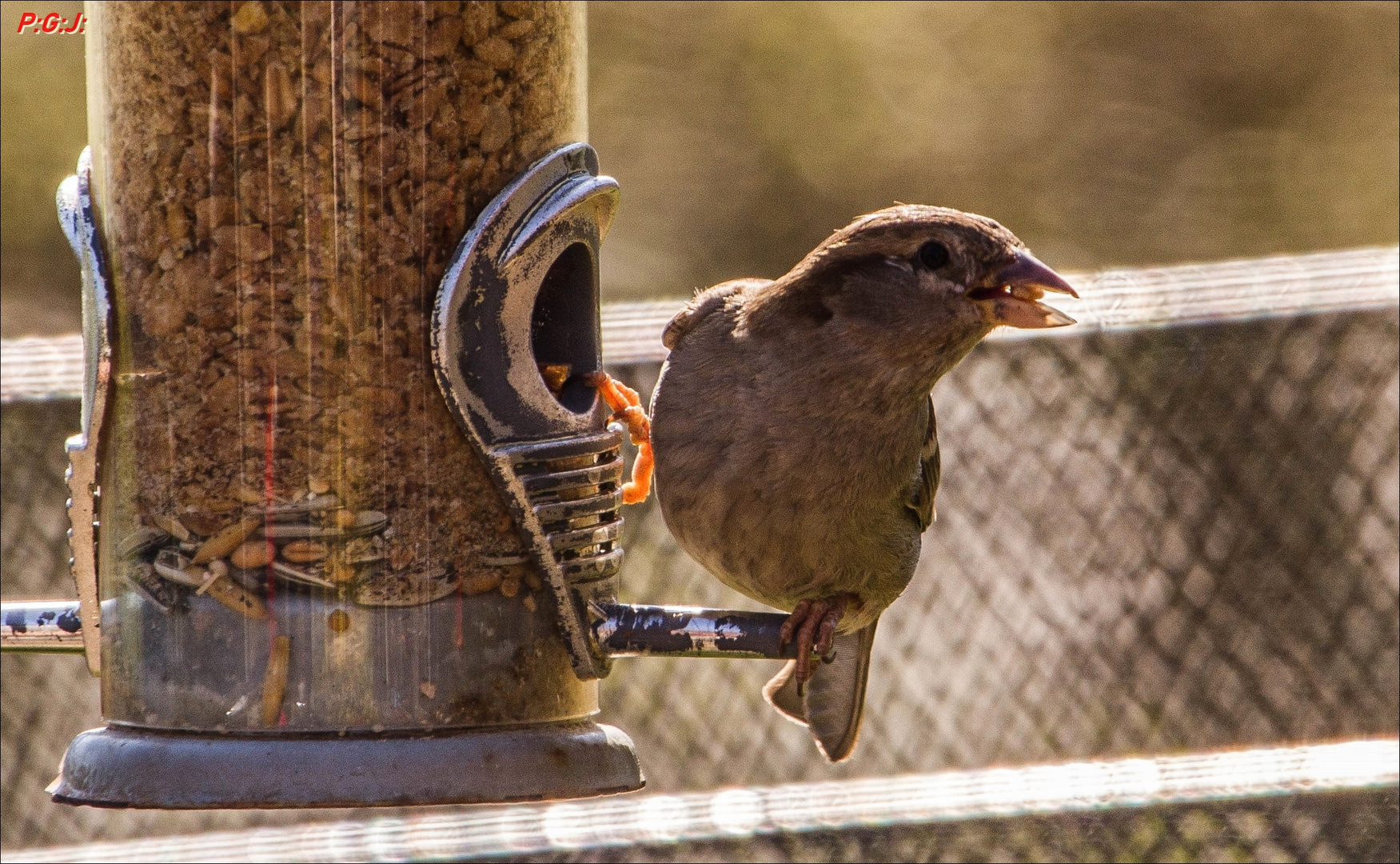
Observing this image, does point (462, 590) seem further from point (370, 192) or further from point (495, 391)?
point (370, 192)

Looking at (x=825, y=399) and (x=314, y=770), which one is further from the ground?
(x=825, y=399)

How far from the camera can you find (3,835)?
5.41 m

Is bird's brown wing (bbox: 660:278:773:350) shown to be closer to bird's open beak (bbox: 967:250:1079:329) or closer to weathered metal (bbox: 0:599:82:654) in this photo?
bird's open beak (bbox: 967:250:1079:329)

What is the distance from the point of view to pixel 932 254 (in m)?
3.09

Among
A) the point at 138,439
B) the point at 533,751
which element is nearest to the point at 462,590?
the point at 533,751

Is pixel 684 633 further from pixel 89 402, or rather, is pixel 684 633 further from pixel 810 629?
pixel 89 402

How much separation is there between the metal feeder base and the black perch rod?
8.8 inches

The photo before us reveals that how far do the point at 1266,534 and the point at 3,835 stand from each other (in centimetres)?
418

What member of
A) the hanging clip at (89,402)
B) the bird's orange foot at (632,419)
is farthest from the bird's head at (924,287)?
the hanging clip at (89,402)

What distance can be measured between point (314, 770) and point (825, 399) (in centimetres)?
115

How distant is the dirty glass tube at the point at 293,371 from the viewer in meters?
2.81

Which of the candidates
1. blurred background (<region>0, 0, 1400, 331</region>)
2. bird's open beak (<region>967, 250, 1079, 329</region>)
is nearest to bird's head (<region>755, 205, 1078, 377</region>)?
bird's open beak (<region>967, 250, 1079, 329</region>)

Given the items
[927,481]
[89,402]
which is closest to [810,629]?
[927,481]
